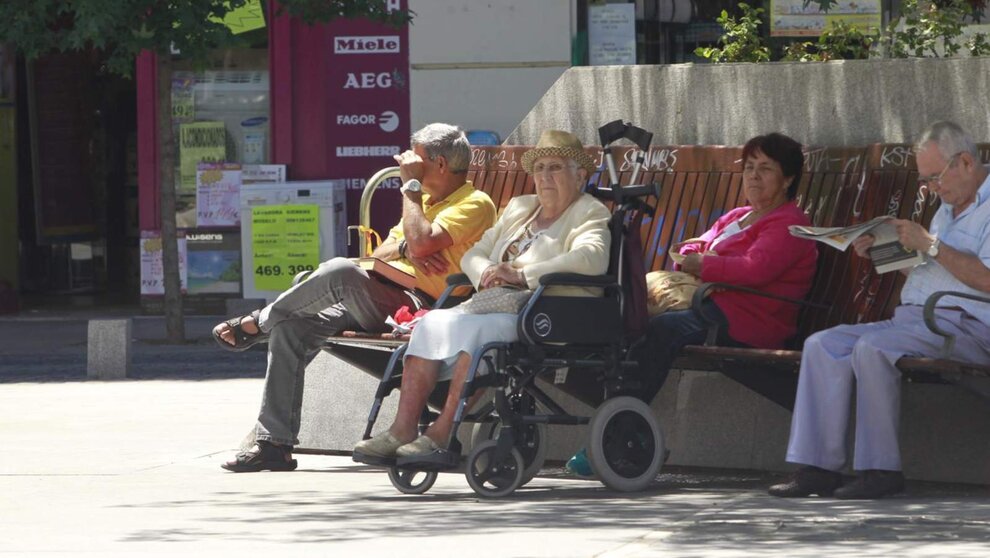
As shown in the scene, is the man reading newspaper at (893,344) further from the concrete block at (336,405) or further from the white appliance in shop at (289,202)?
the white appliance in shop at (289,202)

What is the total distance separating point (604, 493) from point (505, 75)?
28.4 ft

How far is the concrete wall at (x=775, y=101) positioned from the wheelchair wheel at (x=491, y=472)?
2.09 meters

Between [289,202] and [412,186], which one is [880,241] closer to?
[412,186]

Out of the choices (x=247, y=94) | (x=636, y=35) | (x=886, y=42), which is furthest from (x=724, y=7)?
(x=886, y=42)

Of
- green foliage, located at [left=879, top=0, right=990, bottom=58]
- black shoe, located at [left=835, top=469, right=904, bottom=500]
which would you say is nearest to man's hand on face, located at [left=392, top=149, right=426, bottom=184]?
black shoe, located at [left=835, top=469, right=904, bottom=500]

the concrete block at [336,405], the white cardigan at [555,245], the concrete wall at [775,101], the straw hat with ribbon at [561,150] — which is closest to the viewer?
the white cardigan at [555,245]

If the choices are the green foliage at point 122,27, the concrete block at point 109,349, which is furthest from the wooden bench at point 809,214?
Result: the green foliage at point 122,27

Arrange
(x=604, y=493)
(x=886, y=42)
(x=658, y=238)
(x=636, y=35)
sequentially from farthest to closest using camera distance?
(x=636, y=35) → (x=886, y=42) → (x=658, y=238) → (x=604, y=493)

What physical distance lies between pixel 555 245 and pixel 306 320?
4.08ft

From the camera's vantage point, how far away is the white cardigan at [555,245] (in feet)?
24.4

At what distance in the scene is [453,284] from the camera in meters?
7.97

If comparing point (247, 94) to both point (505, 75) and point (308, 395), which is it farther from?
point (308, 395)

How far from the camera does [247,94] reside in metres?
16.5

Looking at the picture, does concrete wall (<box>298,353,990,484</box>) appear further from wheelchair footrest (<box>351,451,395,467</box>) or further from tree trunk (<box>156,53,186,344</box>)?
tree trunk (<box>156,53,186,344</box>)
